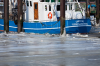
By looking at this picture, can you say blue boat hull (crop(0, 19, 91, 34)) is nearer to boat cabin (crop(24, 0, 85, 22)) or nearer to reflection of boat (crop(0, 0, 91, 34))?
reflection of boat (crop(0, 0, 91, 34))

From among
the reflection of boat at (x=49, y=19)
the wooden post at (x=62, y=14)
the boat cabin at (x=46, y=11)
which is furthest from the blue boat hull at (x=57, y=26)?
the wooden post at (x=62, y=14)

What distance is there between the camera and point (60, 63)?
984 centimetres

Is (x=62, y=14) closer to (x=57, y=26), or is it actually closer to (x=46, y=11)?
(x=57, y=26)

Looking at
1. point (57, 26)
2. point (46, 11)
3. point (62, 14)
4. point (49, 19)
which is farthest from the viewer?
point (46, 11)

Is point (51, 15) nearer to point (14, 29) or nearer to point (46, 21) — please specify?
point (46, 21)

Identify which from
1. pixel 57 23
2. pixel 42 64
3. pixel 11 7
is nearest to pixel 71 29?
pixel 57 23

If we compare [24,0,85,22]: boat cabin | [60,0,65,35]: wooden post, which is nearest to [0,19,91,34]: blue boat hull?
[24,0,85,22]: boat cabin

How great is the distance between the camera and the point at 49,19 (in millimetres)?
27375

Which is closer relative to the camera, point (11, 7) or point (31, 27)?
point (31, 27)

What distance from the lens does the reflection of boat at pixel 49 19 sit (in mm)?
25703

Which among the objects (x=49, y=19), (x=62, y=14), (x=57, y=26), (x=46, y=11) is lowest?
(x=57, y=26)

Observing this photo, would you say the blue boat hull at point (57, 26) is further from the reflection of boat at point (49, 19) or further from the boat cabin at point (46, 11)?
the boat cabin at point (46, 11)

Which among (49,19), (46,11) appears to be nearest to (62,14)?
(49,19)

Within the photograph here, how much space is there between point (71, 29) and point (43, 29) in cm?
280
